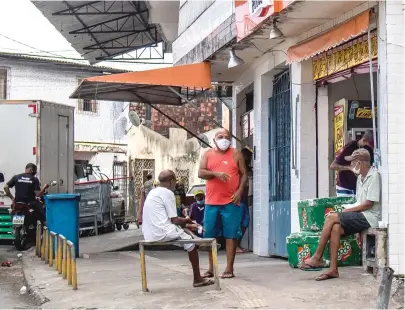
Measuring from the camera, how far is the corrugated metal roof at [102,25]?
1925 centimetres

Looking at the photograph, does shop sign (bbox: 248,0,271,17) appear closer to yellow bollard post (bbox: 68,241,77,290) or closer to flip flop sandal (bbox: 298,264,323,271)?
flip flop sandal (bbox: 298,264,323,271)

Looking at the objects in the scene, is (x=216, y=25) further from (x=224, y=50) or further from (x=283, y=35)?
(x=283, y=35)

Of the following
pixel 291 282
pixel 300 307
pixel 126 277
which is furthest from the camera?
pixel 126 277

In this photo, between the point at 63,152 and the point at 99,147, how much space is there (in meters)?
15.9

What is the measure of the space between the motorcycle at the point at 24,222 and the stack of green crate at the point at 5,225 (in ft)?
3.48

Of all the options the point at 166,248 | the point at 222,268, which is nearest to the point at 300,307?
the point at 222,268

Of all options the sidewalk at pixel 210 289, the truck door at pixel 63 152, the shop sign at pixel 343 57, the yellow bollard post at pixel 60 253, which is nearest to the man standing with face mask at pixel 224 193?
the sidewalk at pixel 210 289

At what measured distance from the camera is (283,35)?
10.5 meters

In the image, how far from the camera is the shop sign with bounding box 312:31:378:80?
888 cm

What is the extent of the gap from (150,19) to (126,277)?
10.8 metres

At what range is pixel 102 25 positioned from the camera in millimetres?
21000

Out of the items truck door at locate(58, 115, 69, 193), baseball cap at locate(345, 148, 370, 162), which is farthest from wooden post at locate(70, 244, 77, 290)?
truck door at locate(58, 115, 69, 193)

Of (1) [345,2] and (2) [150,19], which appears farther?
(2) [150,19]

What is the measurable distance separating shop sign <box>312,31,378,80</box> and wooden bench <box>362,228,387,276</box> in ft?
6.67
